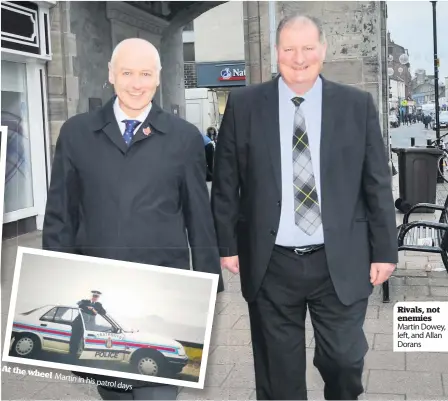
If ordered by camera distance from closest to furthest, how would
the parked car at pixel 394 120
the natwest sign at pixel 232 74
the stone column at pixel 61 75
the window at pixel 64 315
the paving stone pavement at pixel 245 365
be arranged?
1. the window at pixel 64 315
2. the paving stone pavement at pixel 245 365
3. the stone column at pixel 61 75
4. the natwest sign at pixel 232 74
5. the parked car at pixel 394 120

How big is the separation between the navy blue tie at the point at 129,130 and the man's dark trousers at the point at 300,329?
0.70m

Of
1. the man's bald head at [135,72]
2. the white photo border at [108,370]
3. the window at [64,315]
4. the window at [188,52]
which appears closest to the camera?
the man's bald head at [135,72]

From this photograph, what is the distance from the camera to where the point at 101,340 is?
2.65 meters

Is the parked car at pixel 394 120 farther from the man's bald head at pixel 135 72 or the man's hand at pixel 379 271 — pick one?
the man's bald head at pixel 135 72

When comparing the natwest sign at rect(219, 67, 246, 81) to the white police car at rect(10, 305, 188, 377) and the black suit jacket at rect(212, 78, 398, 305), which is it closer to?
the black suit jacket at rect(212, 78, 398, 305)

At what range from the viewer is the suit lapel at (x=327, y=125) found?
2.58 m

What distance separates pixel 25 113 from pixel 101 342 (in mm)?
2225

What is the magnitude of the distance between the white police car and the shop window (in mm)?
784

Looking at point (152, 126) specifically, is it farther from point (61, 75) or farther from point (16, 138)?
point (16, 138)

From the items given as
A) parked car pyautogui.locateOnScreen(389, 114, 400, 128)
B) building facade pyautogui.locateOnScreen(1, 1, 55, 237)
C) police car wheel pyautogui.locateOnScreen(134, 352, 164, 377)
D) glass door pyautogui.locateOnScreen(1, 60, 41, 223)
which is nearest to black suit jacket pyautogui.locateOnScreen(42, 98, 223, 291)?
police car wheel pyautogui.locateOnScreen(134, 352, 164, 377)

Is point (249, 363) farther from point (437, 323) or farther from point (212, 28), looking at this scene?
point (212, 28)

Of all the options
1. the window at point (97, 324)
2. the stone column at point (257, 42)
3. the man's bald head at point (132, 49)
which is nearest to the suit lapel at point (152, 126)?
the man's bald head at point (132, 49)

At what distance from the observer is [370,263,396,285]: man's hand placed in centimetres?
269

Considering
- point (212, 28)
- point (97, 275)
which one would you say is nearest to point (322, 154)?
point (97, 275)
